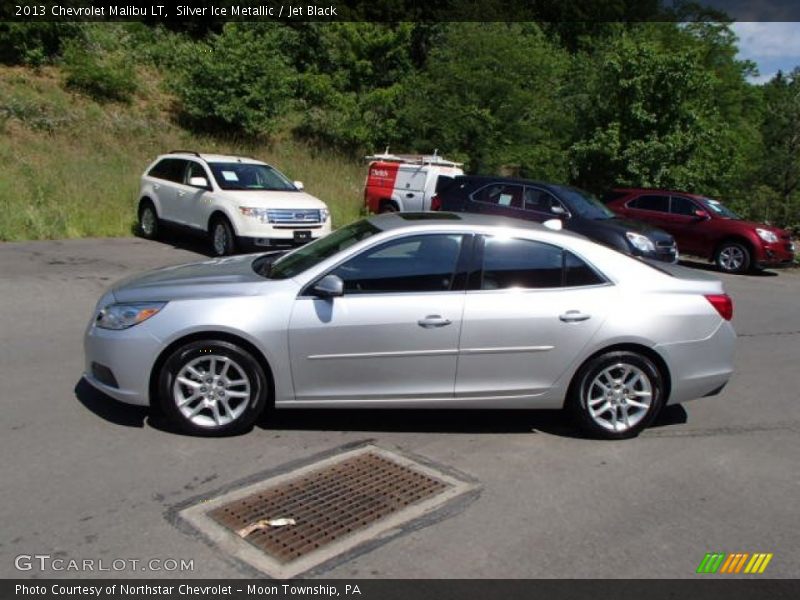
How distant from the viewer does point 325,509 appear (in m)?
4.07

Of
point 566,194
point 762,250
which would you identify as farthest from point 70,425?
point 762,250

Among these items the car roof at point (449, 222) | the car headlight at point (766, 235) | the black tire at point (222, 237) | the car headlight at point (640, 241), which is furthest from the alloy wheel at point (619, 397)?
the car headlight at point (766, 235)

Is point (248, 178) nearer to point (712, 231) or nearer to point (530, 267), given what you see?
point (530, 267)

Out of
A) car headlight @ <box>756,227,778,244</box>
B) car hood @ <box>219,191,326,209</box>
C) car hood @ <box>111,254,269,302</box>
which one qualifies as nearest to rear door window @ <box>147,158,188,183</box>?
car hood @ <box>219,191,326,209</box>

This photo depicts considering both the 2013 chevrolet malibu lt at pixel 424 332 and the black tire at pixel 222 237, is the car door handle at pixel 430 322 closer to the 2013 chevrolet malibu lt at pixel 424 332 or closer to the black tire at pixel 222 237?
the 2013 chevrolet malibu lt at pixel 424 332

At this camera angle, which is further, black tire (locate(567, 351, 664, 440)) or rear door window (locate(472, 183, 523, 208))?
rear door window (locate(472, 183, 523, 208))

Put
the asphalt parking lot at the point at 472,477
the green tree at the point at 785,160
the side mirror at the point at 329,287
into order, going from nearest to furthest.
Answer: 1. the asphalt parking lot at the point at 472,477
2. the side mirror at the point at 329,287
3. the green tree at the point at 785,160

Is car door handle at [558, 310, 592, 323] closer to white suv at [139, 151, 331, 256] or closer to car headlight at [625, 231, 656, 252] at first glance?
car headlight at [625, 231, 656, 252]

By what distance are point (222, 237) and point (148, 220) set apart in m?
2.86

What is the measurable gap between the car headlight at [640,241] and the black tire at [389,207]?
748 centimetres

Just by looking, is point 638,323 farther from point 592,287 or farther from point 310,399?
point 310,399

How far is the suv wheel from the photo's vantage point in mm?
14843

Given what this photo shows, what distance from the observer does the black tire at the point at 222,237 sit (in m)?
12.8

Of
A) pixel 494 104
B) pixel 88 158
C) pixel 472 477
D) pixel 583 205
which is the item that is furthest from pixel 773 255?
pixel 88 158
